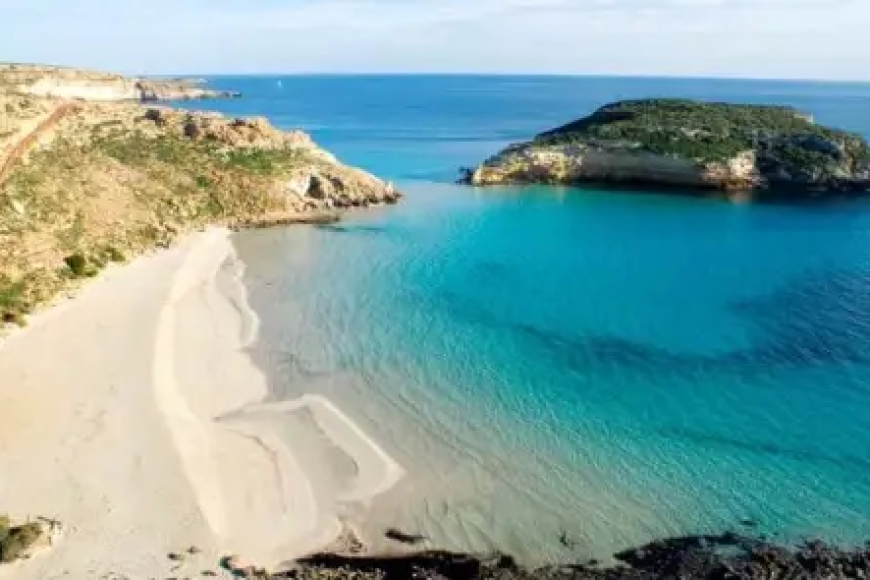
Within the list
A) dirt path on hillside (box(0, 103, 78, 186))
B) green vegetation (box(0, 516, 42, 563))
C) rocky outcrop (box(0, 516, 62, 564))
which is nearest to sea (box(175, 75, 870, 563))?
rocky outcrop (box(0, 516, 62, 564))

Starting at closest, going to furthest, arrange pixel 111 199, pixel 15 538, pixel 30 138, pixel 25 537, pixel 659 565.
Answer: pixel 15 538, pixel 25 537, pixel 659 565, pixel 111 199, pixel 30 138

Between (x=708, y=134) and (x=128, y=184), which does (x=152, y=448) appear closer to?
(x=128, y=184)

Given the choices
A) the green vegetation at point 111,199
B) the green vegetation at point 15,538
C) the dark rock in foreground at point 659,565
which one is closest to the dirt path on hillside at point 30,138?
the green vegetation at point 111,199

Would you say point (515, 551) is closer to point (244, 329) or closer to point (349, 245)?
point (244, 329)

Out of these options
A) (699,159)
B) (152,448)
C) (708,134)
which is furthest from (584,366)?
(708,134)

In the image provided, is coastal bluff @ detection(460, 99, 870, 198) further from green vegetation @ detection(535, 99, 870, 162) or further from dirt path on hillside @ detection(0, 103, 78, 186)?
dirt path on hillside @ detection(0, 103, 78, 186)

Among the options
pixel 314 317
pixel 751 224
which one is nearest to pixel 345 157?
pixel 751 224
